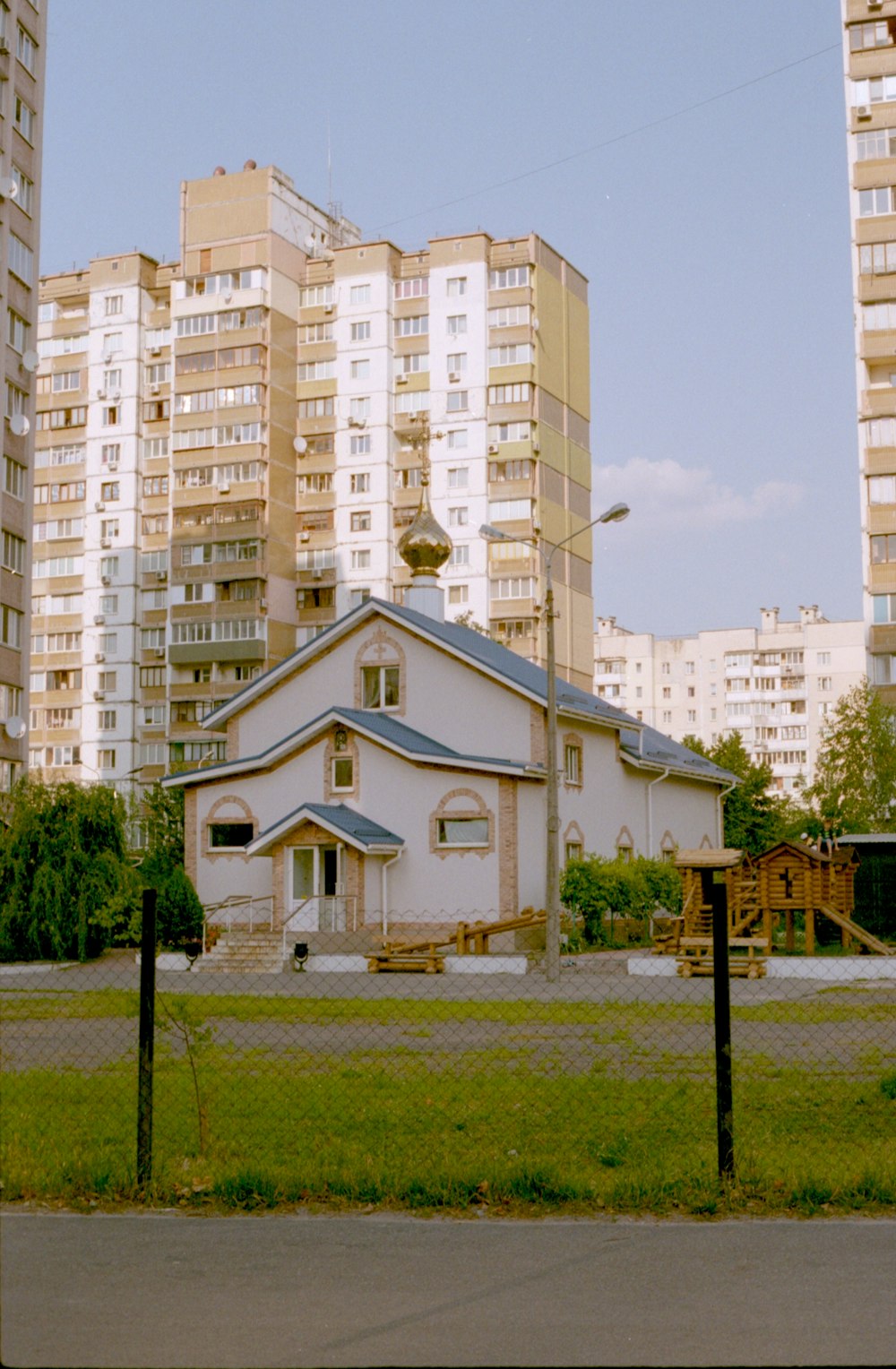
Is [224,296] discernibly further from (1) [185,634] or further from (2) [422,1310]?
(2) [422,1310]

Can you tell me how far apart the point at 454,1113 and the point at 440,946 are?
72.8 ft

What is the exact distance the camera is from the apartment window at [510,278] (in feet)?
257

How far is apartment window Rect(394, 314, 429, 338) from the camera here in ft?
264

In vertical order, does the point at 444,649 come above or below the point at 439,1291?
above

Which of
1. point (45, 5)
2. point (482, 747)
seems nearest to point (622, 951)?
point (482, 747)

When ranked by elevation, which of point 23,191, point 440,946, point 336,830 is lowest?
point 440,946

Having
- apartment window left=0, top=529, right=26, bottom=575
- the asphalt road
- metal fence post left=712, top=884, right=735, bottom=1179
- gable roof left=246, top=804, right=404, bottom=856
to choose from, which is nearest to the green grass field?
metal fence post left=712, top=884, right=735, bottom=1179

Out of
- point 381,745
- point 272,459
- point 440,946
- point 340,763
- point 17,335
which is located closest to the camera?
point 440,946

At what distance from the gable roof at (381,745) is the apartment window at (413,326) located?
1743 inches

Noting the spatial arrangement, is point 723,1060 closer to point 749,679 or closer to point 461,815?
point 461,815

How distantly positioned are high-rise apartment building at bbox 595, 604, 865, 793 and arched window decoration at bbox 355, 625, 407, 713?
84.6 meters

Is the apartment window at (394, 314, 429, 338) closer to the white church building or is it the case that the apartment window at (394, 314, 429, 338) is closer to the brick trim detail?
the white church building

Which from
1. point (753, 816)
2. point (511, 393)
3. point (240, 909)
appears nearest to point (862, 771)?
point (753, 816)

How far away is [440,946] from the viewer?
3275 cm
